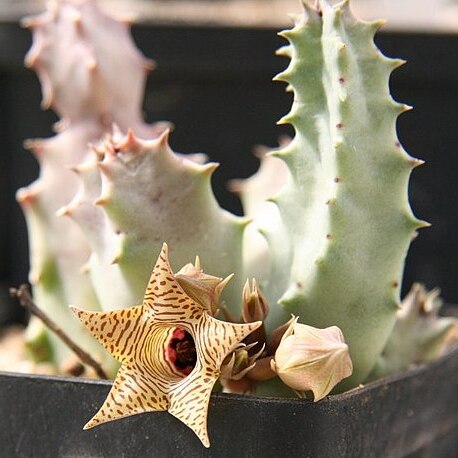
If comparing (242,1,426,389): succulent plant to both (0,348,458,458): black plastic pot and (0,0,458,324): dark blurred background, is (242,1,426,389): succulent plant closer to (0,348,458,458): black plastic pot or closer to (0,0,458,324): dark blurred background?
(0,348,458,458): black plastic pot

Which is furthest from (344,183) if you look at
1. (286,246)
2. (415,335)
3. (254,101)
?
(254,101)

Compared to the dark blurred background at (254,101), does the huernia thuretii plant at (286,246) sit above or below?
above

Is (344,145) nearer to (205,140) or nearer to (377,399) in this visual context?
(377,399)

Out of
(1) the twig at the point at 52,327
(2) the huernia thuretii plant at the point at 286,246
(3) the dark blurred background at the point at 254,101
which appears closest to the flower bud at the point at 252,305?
(2) the huernia thuretii plant at the point at 286,246

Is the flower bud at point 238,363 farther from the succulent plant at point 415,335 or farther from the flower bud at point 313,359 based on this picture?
the succulent plant at point 415,335

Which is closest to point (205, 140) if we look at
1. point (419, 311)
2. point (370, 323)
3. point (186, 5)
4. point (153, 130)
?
point (186, 5)

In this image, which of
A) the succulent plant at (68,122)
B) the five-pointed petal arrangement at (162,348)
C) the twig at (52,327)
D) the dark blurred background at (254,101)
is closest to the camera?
the five-pointed petal arrangement at (162,348)

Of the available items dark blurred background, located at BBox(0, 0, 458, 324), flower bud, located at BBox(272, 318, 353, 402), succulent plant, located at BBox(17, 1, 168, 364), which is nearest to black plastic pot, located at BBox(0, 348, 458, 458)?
flower bud, located at BBox(272, 318, 353, 402)

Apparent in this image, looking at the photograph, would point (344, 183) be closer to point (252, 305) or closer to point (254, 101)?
point (252, 305)
